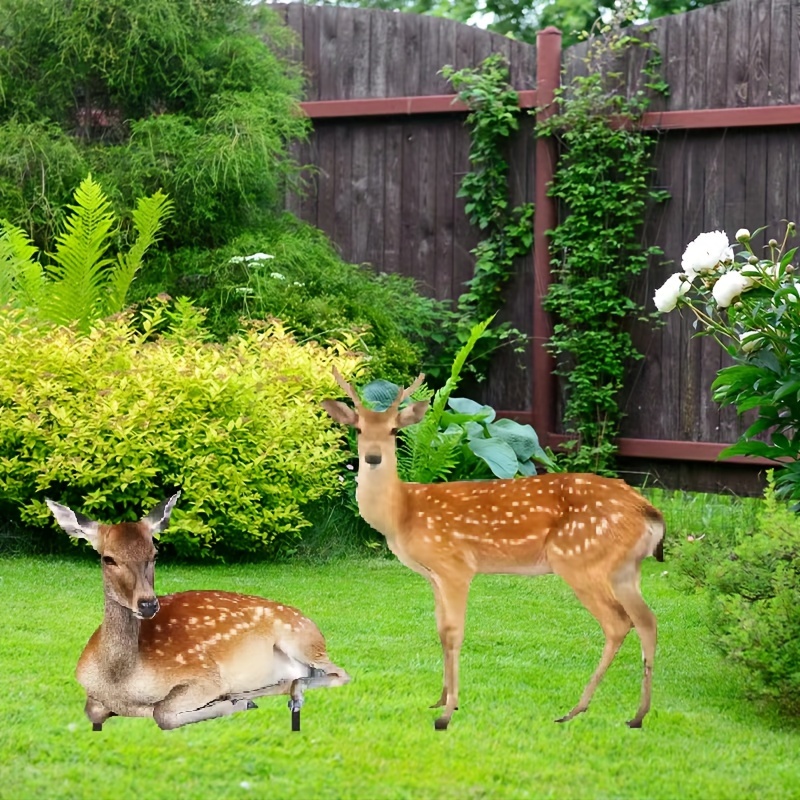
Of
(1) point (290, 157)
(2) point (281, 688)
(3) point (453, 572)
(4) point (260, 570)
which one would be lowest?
(4) point (260, 570)

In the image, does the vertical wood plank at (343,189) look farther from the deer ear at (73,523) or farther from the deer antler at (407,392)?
the deer ear at (73,523)

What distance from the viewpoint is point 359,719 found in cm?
340

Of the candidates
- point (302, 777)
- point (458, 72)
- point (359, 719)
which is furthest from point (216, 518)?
point (458, 72)

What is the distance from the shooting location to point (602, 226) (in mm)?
8555

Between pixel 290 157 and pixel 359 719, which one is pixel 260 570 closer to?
pixel 359 719

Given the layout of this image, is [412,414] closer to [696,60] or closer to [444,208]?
[696,60]

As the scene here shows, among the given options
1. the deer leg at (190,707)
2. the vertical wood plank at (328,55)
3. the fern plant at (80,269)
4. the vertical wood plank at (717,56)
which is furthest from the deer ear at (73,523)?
the vertical wood plank at (328,55)

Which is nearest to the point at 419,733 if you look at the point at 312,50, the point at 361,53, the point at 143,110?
the point at 143,110

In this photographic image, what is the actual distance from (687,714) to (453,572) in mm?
1050

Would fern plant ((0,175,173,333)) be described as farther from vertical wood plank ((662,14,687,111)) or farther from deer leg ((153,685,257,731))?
deer leg ((153,685,257,731))

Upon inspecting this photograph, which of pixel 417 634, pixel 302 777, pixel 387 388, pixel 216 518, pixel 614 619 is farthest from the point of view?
pixel 387 388

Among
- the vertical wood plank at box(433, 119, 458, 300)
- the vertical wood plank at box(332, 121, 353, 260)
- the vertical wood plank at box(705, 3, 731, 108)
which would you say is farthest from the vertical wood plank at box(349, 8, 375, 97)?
the vertical wood plank at box(705, 3, 731, 108)

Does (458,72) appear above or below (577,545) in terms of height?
above

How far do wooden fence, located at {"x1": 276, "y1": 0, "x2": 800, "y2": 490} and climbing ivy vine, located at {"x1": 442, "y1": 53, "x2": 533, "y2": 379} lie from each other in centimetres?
9
